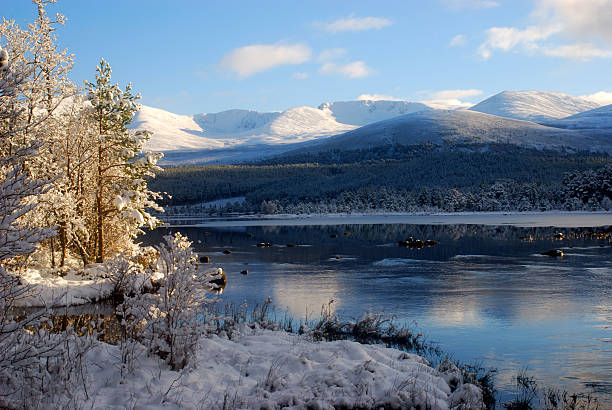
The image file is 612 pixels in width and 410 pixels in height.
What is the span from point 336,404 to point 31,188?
621cm

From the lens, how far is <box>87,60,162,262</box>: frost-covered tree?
2747 centimetres

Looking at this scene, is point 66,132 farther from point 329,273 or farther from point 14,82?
point 14,82

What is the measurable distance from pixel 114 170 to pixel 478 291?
1900 centimetres

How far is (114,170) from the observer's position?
93.4 ft

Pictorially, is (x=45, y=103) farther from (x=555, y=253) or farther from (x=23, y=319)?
(x=555, y=253)

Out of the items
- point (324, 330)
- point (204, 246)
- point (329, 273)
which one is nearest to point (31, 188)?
point (324, 330)

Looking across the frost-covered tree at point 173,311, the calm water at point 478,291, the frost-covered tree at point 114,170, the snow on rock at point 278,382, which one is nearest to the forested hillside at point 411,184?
the calm water at point 478,291

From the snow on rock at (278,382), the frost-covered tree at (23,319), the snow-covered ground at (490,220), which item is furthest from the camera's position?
the snow-covered ground at (490,220)

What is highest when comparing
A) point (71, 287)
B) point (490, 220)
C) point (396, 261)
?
point (71, 287)

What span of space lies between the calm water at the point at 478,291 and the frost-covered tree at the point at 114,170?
20.9 ft

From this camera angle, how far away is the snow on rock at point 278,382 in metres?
9.13

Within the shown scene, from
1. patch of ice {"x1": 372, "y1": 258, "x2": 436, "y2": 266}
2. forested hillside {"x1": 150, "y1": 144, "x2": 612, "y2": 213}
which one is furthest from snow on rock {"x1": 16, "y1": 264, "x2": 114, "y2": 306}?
forested hillside {"x1": 150, "y1": 144, "x2": 612, "y2": 213}

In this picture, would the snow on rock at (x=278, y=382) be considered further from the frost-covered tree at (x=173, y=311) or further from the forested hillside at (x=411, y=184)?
the forested hillside at (x=411, y=184)

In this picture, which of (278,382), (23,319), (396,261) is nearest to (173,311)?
(278,382)
